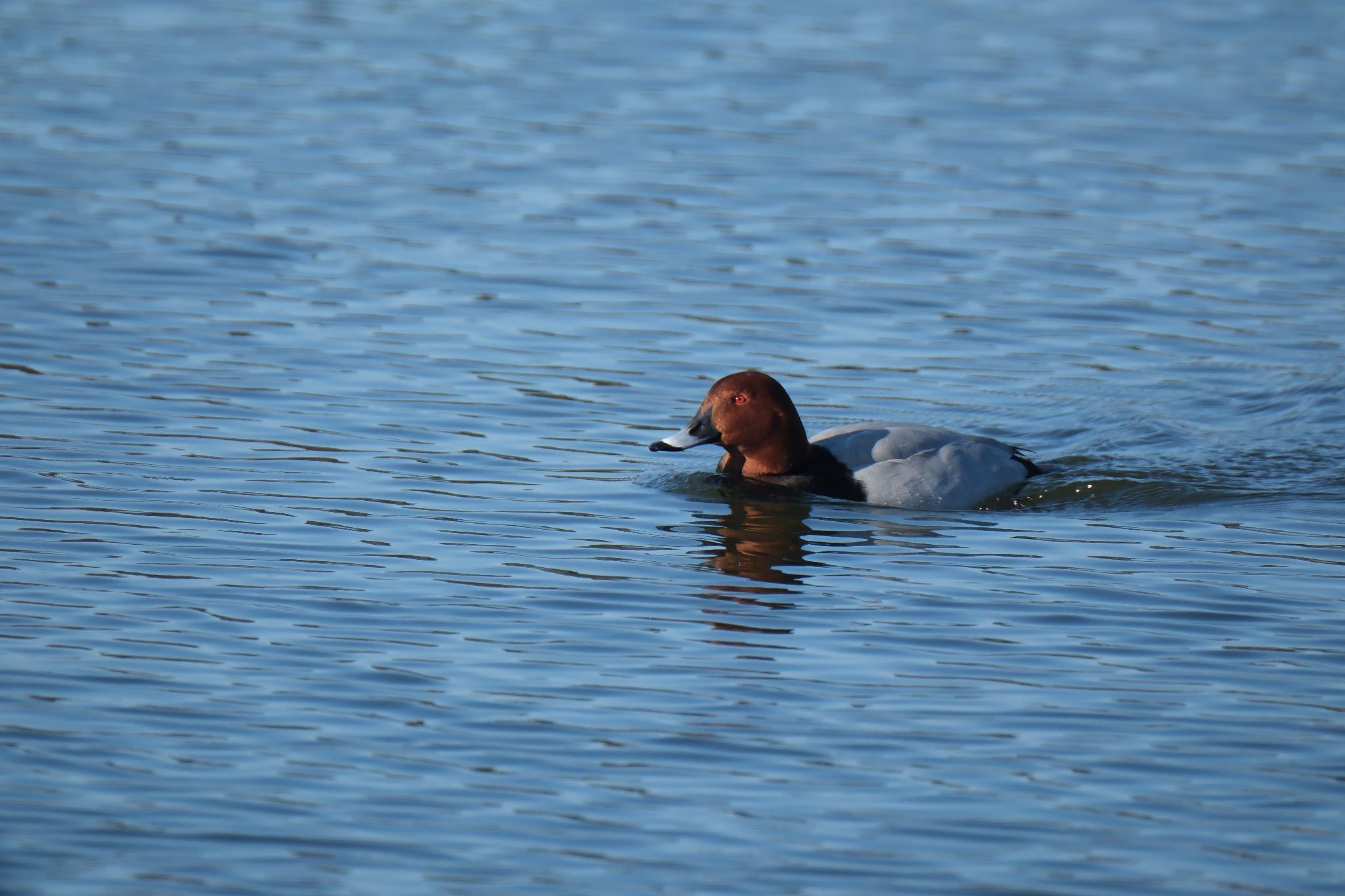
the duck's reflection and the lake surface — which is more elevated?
the lake surface

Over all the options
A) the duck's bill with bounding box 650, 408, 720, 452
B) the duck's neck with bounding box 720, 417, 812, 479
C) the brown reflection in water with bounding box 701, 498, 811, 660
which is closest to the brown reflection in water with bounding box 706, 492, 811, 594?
the brown reflection in water with bounding box 701, 498, 811, 660

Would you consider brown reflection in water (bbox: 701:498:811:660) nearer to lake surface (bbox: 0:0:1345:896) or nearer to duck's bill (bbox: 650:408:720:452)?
lake surface (bbox: 0:0:1345:896)

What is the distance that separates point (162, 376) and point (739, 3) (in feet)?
48.1

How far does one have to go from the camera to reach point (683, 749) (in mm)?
6758

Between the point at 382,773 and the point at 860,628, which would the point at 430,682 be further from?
the point at 860,628

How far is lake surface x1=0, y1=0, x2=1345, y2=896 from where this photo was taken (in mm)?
6254

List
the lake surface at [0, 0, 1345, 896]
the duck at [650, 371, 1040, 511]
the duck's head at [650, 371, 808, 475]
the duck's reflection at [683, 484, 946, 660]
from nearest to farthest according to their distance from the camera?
the lake surface at [0, 0, 1345, 896] < the duck's reflection at [683, 484, 946, 660] < the duck at [650, 371, 1040, 511] < the duck's head at [650, 371, 808, 475]

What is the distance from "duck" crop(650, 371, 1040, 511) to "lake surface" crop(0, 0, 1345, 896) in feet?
0.55

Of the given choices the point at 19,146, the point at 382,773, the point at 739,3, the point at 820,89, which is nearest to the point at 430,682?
the point at 382,773

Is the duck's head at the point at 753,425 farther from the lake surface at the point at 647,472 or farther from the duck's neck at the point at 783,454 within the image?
the lake surface at the point at 647,472

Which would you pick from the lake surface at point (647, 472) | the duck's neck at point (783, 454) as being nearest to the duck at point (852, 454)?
the duck's neck at point (783, 454)

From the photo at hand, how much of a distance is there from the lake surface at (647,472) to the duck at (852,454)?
0.17m

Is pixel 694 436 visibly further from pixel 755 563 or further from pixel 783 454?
pixel 755 563

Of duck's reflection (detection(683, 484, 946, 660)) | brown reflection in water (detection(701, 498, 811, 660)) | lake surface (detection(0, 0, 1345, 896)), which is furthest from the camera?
duck's reflection (detection(683, 484, 946, 660))
